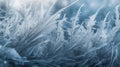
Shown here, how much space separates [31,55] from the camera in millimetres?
2275

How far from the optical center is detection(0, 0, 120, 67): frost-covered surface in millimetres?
2270

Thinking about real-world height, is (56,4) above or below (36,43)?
above

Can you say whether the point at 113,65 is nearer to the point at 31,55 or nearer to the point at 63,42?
the point at 63,42

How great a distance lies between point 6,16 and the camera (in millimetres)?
2336

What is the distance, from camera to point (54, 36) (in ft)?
7.59

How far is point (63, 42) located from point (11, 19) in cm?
30

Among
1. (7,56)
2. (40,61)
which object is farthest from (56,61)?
(7,56)

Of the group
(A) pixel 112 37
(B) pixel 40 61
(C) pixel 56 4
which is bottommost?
(B) pixel 40 61

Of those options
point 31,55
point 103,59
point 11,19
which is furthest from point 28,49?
point 103,59

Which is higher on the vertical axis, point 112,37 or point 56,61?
point 112,37

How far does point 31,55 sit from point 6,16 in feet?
0.83

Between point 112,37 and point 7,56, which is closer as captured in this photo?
point 7,56

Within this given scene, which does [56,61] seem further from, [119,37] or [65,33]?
[119,37]

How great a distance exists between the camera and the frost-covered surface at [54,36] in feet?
7.45
